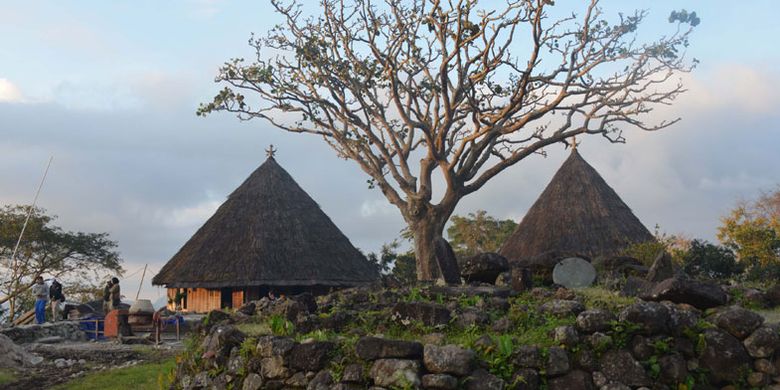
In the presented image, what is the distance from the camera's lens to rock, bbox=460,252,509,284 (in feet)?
42.4

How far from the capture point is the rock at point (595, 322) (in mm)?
8453

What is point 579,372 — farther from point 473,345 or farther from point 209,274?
point 209,274

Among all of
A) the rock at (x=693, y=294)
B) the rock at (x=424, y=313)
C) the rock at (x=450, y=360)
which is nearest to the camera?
the rock at (x=450, y=360)

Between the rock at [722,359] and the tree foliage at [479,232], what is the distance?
3415cm

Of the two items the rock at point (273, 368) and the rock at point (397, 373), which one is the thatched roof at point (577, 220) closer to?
the rock at point (273, 368)

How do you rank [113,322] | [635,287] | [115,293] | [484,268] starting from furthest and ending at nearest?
[115,293] < [113,322] < [484,268] < [635,287]

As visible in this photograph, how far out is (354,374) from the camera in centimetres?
834

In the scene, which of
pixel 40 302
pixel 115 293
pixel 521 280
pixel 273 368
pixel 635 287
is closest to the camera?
pixel 273 368

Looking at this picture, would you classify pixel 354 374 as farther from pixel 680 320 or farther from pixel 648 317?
pixel 680 320

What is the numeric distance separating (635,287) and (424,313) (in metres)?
3.66

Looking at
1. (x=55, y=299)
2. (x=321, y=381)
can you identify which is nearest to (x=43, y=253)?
(x=55, y=299)

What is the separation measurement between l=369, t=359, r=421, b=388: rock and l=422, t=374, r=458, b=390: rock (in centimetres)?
11

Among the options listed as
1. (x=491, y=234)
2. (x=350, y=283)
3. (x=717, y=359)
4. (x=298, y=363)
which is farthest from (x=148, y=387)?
(x=491, y=234)

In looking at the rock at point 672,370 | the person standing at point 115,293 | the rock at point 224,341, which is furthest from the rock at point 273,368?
the person standing at point 115,293
